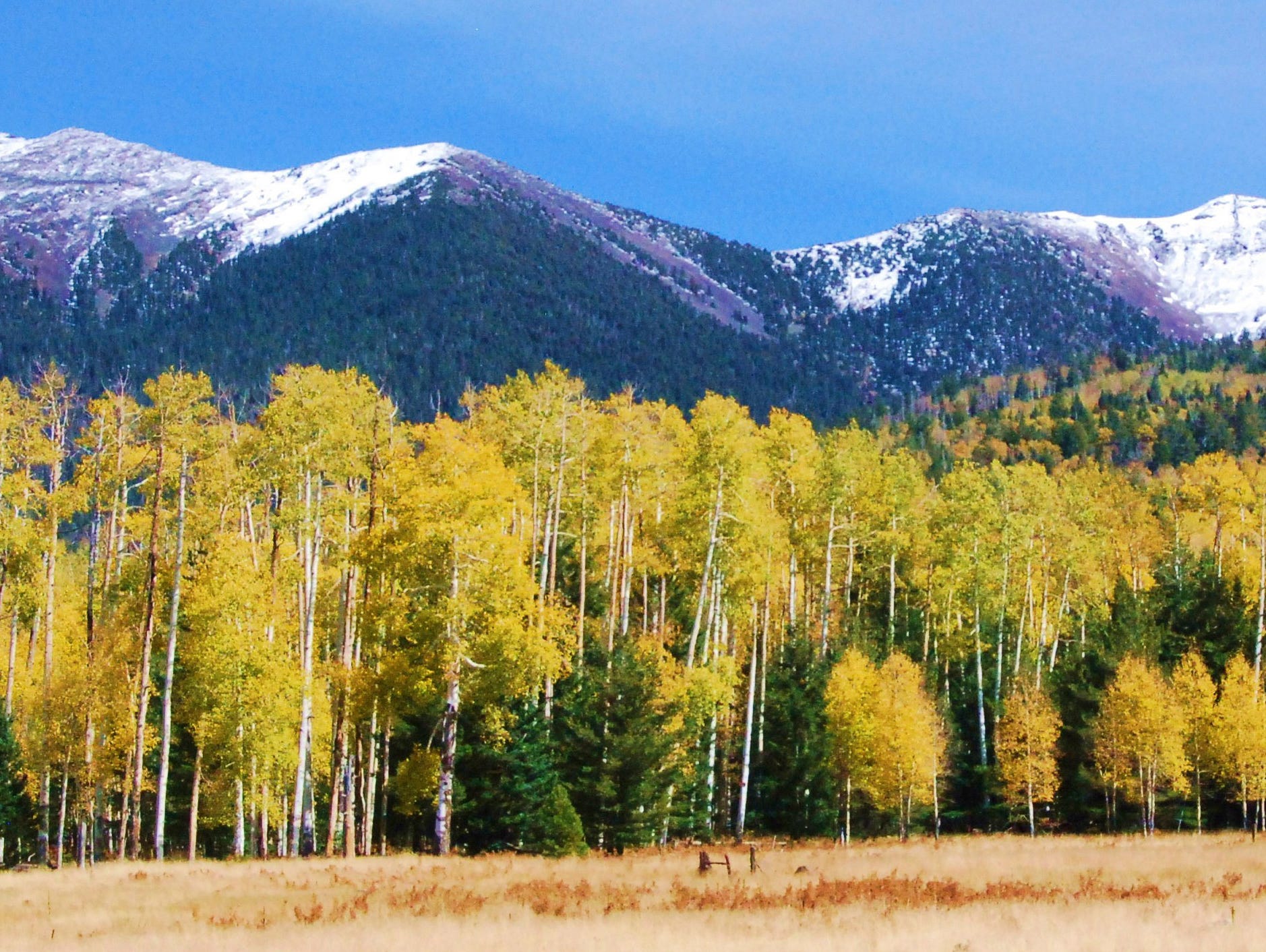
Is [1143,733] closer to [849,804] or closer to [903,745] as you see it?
[903,745]

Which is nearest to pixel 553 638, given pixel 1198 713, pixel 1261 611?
pixel 1198 713

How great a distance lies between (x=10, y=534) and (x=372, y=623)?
9.98 meters

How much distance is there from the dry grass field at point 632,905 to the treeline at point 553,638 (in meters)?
4.79

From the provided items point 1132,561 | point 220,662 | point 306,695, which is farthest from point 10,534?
point 1132,561

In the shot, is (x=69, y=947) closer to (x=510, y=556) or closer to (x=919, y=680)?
(x=510, y=556)

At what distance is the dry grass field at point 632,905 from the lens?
1898 centimetres

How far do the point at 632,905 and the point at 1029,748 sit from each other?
33552mm

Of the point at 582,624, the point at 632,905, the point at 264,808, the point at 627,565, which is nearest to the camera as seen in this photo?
the point at 632,905

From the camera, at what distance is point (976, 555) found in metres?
57.4

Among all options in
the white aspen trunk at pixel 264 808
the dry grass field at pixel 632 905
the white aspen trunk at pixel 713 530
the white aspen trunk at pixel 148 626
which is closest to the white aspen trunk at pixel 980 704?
the white aspen trunk at pixel 713 530

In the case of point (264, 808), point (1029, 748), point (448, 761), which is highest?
point (448, 761)

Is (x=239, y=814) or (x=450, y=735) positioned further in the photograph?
(x=239, y=814)

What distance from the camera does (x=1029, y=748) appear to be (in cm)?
5228

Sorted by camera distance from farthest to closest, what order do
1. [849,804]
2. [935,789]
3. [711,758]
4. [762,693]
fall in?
[762,693]
[935,789]
[849,804]
[711,758]
